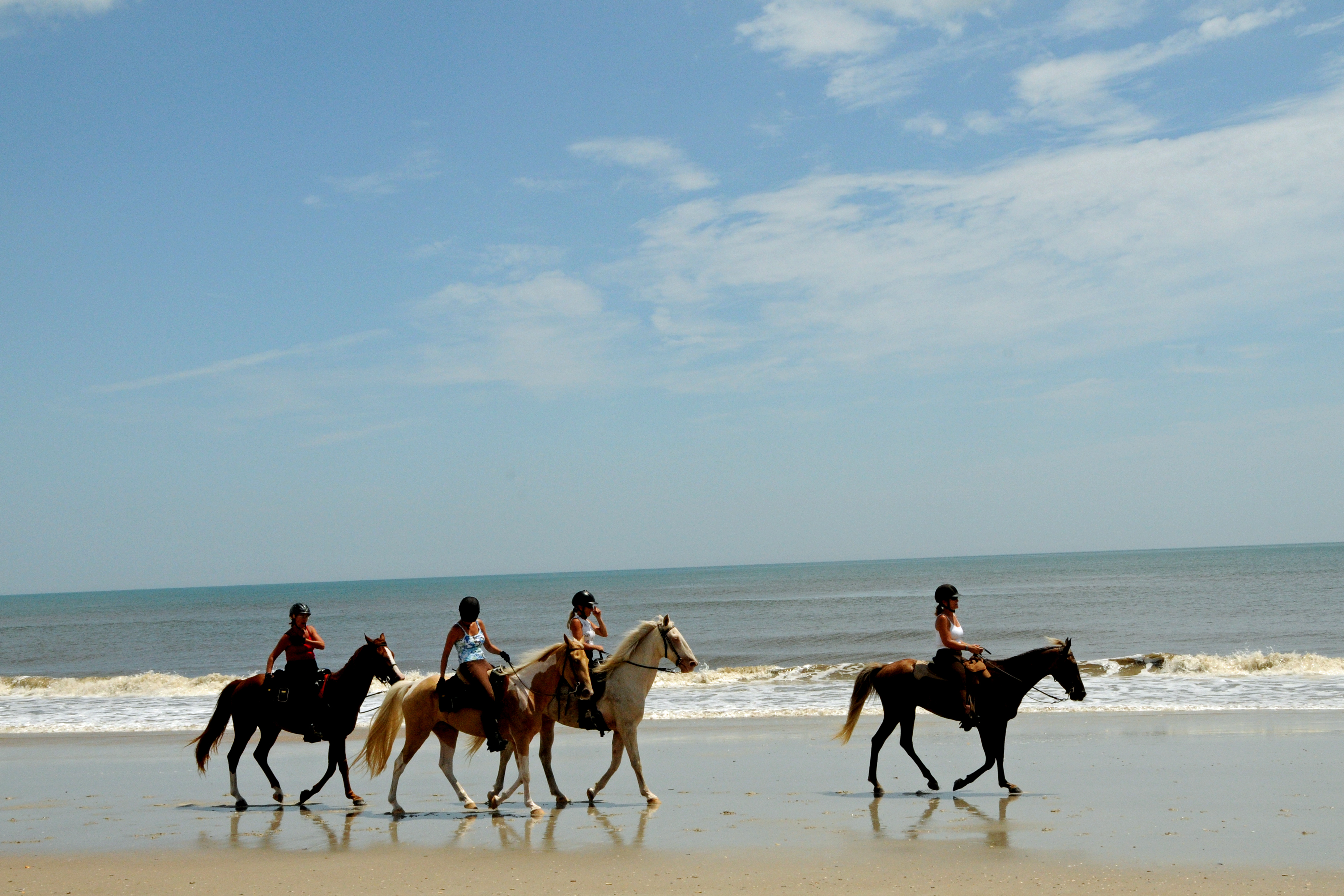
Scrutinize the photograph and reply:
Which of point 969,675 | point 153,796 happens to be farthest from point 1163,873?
point 153,796

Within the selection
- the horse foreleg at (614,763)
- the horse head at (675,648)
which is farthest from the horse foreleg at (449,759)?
the horse head at (675,648)

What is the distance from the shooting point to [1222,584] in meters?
68.4

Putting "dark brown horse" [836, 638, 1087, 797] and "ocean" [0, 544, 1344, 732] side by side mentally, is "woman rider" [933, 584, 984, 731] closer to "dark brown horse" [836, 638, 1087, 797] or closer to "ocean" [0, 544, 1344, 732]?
"dark brown horse" [836, 638, 1087, 797]

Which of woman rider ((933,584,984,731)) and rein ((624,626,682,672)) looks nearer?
rein ((624,626,682,672))

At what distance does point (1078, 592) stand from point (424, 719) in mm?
64412

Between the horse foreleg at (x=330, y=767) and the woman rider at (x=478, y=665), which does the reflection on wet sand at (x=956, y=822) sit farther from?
the horse foreleg at (x=330, y=767)

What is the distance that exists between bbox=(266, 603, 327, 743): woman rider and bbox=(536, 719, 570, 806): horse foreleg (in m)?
2.03

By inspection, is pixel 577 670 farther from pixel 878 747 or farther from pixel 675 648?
pixel 878 747

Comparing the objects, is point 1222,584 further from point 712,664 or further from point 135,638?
point 135,638

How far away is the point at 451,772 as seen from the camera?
9508mm

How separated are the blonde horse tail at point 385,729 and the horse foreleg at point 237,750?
1144mm

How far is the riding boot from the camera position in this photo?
9.05 meters

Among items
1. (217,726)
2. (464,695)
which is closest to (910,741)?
(464,695)

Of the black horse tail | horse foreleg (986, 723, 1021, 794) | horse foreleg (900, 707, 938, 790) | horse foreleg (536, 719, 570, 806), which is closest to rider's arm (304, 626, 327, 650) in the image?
the black horse tail
